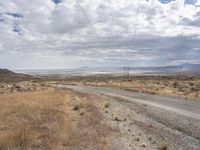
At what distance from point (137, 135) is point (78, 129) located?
9.91 ft

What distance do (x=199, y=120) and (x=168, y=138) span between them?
5.80 m

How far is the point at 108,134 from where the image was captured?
13758mm

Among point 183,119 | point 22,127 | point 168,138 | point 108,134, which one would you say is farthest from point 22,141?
point 183,119

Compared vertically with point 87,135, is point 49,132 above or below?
above

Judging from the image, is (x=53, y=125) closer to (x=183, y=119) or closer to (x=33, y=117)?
(x=33, y=117)

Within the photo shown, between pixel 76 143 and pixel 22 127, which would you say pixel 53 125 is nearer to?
pixel 22 127

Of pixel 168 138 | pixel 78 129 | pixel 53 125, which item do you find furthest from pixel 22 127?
pixel 168 138

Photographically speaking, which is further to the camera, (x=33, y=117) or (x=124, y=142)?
(x=33, y=117)

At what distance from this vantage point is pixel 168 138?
13812 millimetres

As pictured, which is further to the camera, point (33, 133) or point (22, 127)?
point (22, 127)

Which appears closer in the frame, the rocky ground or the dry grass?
the dry grass

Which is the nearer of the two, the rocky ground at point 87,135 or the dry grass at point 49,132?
the dry grass at point 49,132

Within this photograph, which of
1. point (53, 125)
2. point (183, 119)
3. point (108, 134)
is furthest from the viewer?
point (183, 119)

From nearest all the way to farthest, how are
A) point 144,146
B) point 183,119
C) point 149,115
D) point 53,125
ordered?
point 144,146, point 53,125, point 183,119, point 149,115
